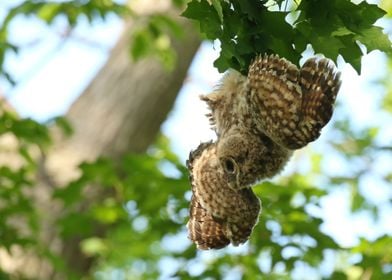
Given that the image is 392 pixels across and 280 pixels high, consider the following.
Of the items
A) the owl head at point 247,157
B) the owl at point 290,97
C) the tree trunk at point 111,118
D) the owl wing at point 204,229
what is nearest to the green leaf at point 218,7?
the owl at point 290,97

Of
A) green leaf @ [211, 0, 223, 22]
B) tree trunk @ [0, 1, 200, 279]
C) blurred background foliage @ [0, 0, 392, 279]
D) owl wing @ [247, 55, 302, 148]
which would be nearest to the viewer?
owl wing @ [247, 55, 302, 148]

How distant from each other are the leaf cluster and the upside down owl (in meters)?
0.07

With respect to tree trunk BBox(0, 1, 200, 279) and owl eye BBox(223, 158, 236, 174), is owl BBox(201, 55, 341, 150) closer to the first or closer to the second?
owl eye BBox(223, 158, 236, 174)

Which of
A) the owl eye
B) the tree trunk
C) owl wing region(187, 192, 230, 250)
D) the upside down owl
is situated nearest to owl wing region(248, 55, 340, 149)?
the upside down owl

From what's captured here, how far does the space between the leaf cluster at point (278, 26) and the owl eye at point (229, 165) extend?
0.63 feet

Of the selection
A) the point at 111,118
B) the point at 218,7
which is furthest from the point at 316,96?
the point at 111,118

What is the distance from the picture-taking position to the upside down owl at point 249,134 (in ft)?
5.04

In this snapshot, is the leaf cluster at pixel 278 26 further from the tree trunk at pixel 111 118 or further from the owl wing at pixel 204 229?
the tree trunk at pixel 111 118

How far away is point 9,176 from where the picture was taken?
404 centimetres

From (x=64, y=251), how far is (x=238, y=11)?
137 inches

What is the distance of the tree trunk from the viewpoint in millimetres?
5031

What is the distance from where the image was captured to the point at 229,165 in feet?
5.47

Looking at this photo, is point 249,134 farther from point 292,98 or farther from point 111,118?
point 111,118

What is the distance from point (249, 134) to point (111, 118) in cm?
389
